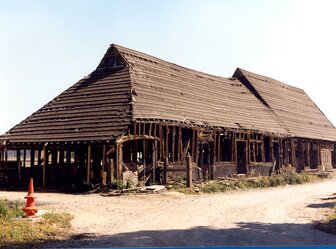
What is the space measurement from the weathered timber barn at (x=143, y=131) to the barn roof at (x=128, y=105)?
0.25ft

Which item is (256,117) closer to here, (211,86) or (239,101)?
(239,101)

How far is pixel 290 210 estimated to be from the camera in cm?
1328

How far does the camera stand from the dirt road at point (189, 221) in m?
8.36

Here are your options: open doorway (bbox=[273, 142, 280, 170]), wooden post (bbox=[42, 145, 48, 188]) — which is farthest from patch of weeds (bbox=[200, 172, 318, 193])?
wooden post (bbox=[42, 145, 48, 188])

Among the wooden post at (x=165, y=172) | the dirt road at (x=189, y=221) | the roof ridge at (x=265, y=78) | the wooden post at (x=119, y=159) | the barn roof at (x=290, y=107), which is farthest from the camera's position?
the roof ridge at (x=265, y=78)

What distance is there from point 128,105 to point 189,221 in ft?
36.2

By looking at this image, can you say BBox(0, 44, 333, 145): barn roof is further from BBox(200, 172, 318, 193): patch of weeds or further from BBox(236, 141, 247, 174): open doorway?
BBox(200, 172, 318, 193): patch of weeds

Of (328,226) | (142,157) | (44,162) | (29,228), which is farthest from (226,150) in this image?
(29,228)

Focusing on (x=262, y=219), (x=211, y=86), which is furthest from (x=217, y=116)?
(x=262, y=219)

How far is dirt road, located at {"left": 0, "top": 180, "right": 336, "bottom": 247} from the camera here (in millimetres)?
8359

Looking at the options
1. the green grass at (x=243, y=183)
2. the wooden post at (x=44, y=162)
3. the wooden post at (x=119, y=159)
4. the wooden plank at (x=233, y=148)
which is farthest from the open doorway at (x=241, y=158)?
the wooden post at (x=44, y=162)

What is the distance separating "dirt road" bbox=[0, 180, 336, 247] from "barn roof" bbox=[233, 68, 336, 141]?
774 inches

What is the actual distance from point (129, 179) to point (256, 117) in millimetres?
15574

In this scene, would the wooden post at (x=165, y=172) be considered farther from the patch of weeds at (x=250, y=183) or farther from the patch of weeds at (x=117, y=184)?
the patch of weeds at (x=117, y=184)
